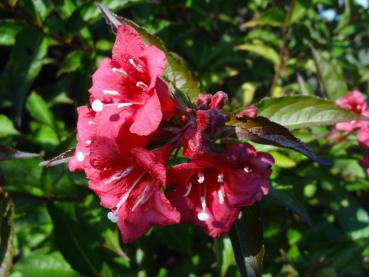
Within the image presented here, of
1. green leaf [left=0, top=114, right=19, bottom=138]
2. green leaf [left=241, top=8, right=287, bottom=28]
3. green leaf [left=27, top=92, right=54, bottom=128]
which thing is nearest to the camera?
green leaf [left=0, top=114, right=19, bottom=138]

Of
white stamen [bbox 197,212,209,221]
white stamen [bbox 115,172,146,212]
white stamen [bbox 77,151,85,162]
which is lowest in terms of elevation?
white stamen [bbox 197,212,209,221]

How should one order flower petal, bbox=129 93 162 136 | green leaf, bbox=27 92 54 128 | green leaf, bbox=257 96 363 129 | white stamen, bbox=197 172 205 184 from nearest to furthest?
flower petal, bbox=129 93 162 136
white stamen, bbox=197 172 205 184
green leaf, bbox=257 96 363 129
green leaf, bbox=27 92 54 128

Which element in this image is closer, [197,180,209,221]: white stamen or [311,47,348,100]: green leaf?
[197,180,209,221]: white stamen

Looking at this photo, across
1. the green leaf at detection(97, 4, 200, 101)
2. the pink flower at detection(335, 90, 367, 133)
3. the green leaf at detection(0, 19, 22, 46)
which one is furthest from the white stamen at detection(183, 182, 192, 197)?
the green leaf at detection(0, 19, 22, 46)

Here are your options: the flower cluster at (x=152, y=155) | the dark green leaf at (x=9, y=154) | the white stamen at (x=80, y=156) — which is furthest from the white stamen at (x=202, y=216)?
the dark green leaf at (x=9, y=154)

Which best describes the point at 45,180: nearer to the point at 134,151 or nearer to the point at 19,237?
the point at 19,237

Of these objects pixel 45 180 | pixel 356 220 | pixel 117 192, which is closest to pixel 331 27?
pixel 356 220

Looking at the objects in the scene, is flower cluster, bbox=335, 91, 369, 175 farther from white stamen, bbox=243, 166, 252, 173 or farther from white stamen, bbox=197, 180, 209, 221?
white stamen, bbox=197, 180, 209, 221
